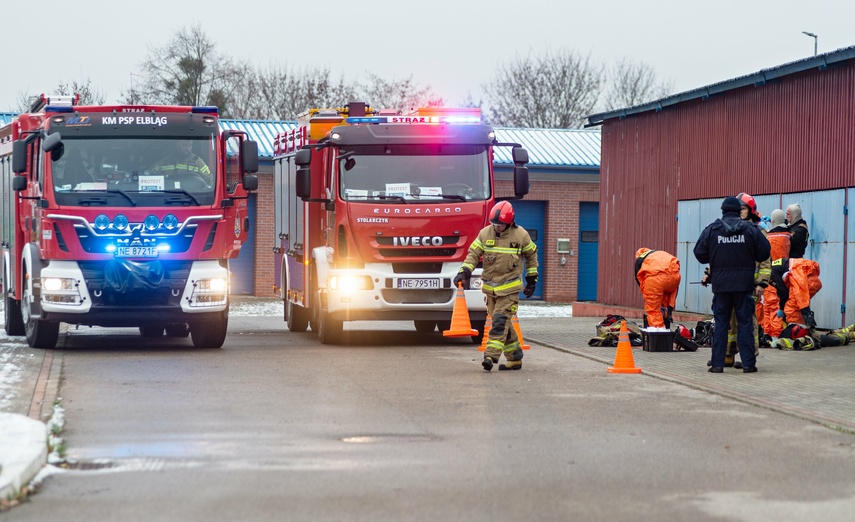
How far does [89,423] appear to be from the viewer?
10.0m

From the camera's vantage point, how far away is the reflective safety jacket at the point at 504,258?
14.5 metres

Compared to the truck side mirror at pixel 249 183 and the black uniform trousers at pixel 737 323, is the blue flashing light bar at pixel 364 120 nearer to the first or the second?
the truck side mirror at pixel 249 183

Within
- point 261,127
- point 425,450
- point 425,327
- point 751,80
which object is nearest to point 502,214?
point 425,450

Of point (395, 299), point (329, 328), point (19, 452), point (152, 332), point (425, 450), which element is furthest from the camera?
A: point (152, 332)

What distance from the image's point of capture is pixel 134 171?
16812 millimetres

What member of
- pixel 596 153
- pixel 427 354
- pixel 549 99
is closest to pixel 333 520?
pixel 427 354

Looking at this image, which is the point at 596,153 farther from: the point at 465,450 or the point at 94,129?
the point at 465,450

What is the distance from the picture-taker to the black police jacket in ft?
46.6

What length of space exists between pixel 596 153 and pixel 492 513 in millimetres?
34288

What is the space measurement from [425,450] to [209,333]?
9.25 metres

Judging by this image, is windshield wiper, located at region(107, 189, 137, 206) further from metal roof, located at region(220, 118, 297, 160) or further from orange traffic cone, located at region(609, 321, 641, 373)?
metal roof, located at region(220, 118, 297, 160)

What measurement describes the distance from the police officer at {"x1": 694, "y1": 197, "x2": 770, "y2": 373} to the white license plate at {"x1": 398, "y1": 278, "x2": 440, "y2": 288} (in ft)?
15.3

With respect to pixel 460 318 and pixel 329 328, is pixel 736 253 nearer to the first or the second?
pixel 460 318

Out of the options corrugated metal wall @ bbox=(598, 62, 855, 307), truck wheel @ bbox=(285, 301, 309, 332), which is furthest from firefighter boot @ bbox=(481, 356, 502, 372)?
corrugated metal wall @ bbox=(598, 62, 855, 307)
